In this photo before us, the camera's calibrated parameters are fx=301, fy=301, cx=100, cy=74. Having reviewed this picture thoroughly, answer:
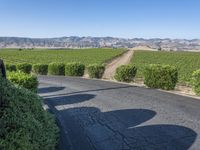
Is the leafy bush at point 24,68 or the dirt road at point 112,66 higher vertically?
the leafy bush at point 24,68

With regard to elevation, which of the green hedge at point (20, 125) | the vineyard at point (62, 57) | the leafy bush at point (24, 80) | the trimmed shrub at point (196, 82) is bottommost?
the vineyard at point (62, 57)

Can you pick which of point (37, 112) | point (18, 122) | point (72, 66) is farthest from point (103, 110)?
point (72, 66)

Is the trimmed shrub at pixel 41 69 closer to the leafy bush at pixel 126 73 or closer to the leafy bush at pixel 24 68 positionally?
the leafy bush at pixel 24 68

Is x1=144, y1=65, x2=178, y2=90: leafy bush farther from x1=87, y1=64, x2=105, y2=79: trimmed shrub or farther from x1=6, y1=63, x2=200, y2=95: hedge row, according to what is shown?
x1=87, y1=64, x2=105, y2=79: trimmed shrub

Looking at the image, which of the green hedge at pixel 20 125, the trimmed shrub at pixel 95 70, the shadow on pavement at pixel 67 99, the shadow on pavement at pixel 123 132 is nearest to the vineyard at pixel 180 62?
the trimmed shrub at pixel 95 70

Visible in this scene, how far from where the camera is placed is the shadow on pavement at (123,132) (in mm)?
7234

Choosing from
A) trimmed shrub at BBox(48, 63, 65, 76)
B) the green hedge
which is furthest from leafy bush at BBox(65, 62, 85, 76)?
the green hedge

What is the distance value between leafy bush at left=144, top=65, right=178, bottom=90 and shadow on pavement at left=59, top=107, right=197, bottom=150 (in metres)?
6.49

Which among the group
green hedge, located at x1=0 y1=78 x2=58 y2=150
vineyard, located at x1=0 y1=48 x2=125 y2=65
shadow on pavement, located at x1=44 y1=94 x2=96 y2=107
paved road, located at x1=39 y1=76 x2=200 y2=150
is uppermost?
green hedge, located at x1=0 y1=78 x2=58 y2=150

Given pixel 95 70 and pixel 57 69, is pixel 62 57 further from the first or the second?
pixel 95 70

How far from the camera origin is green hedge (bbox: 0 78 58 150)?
380 centimetres

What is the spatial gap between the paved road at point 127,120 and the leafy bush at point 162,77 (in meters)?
1.87

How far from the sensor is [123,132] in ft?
27.2

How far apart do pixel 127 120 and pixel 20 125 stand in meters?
5.90
